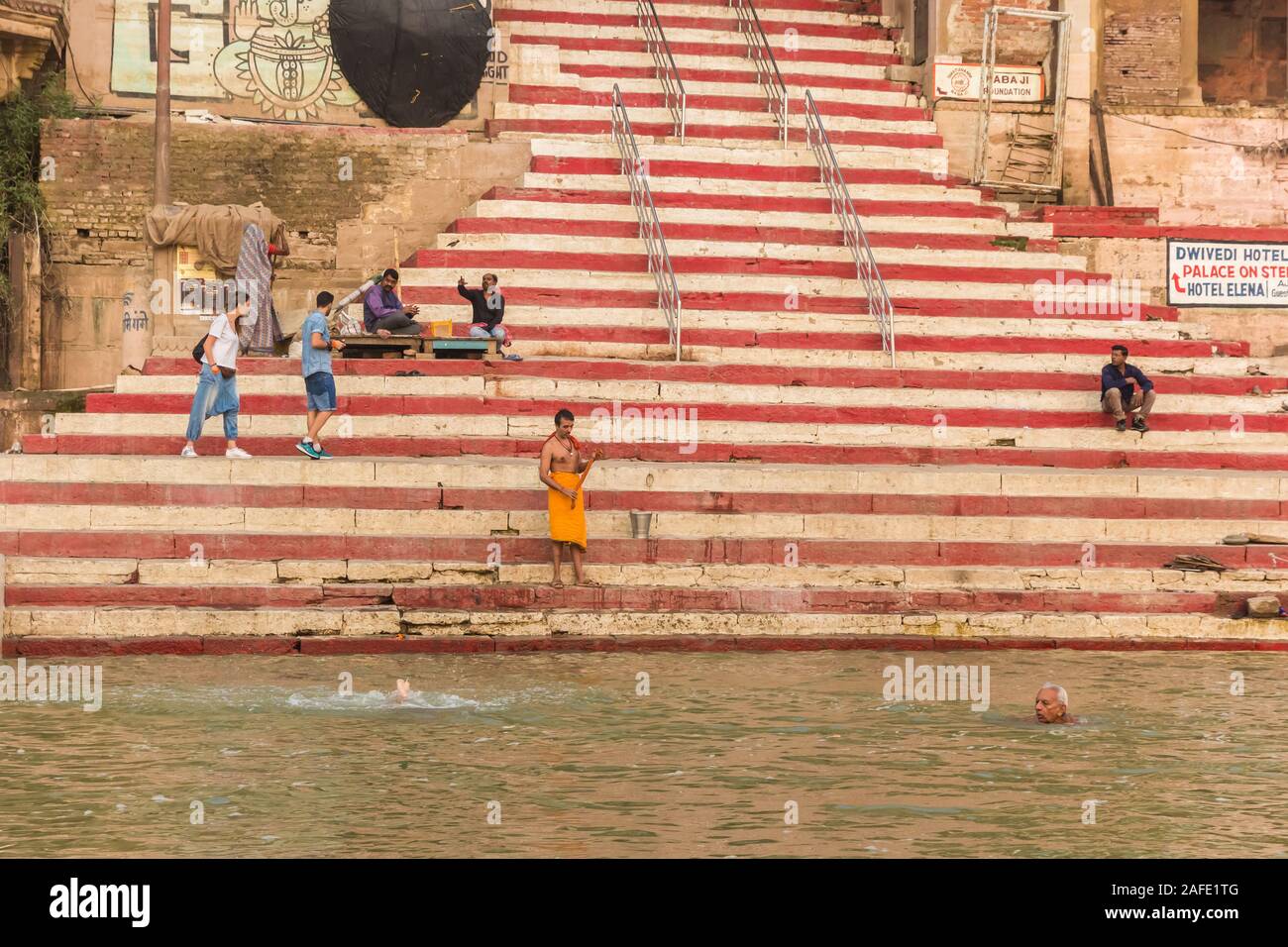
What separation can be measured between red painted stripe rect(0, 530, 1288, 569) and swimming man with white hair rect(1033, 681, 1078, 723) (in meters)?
3.85

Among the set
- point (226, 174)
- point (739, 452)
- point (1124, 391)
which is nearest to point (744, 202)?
point (739, 452)

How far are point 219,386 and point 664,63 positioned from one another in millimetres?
9534

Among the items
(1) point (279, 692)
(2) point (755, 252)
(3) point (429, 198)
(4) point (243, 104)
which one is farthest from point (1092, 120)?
(1) point (279, 692)

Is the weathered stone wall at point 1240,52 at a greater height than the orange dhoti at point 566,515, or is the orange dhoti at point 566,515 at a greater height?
the weathered stone wall at point 1240,52

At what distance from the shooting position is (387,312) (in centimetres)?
1708

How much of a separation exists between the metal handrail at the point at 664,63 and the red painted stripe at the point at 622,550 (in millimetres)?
8336

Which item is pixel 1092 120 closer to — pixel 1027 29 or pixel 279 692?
pixel 1027 29

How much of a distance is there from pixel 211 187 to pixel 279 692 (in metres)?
10.8

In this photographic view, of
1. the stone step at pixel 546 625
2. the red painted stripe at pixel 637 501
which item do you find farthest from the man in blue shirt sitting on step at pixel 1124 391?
the stone step at pixel 546 625

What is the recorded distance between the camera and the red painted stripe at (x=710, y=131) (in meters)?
21.3

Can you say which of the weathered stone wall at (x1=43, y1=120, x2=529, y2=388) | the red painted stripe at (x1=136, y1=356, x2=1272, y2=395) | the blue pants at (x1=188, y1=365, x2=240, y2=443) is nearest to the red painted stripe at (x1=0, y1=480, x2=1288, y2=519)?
the blue pants at (x1=188, y1=365, x2=240, y2=443)

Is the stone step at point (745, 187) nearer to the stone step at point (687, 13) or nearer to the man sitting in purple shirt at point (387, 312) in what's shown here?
the man sitting in purple shirt at point (387, 312)

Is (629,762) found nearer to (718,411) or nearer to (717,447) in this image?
(717,447)

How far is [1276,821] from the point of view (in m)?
8.27
